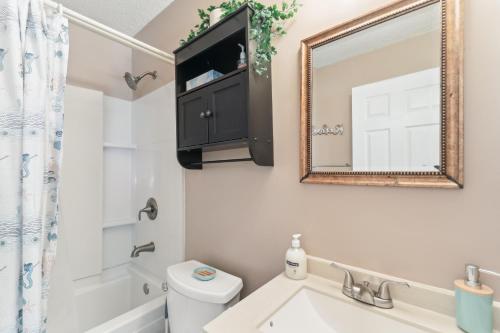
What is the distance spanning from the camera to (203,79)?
1.15 meters

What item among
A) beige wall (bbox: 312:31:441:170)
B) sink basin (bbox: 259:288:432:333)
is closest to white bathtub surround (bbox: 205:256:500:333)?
sink basin (bbox: 259:288:432:333)

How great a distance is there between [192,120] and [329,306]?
0.96 m

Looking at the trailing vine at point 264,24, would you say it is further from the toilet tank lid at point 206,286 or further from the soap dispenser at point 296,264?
the toilet tank lid at point 206,286

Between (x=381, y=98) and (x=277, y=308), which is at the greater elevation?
(x=381, y=98)

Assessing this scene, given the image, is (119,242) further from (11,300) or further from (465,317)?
(465,317)

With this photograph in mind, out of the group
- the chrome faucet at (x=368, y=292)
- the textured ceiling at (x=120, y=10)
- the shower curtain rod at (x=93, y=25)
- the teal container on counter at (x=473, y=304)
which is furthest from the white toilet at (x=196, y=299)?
the textured ceiling at (x=120, y=10)

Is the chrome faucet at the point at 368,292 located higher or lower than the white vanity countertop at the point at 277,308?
higher

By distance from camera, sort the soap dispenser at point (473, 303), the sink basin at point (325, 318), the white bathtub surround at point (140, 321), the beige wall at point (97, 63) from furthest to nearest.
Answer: the beige wall at point (97, 63) < the white bathtub surround at point (140, 321) < the sink basin at point (325, 318) < the soap dispenser at point (473, 303)

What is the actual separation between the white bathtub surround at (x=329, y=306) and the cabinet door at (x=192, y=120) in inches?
27.3

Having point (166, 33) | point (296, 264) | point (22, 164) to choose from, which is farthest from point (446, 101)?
point (166, 33)

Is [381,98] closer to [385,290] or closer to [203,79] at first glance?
[385,290]

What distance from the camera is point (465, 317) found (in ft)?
1.89

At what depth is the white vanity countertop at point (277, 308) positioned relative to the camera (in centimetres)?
61

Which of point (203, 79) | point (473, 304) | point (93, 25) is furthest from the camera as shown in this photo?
point (203, 79)
